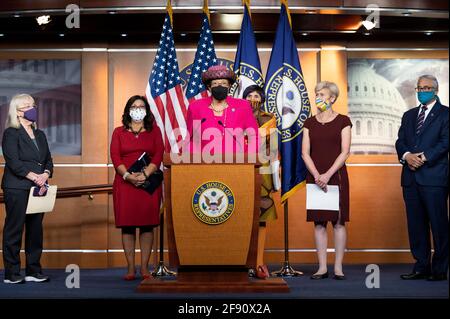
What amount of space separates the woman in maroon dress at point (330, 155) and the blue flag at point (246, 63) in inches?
34.0

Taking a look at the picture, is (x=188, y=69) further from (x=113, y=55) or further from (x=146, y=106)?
(x=146, y=106)

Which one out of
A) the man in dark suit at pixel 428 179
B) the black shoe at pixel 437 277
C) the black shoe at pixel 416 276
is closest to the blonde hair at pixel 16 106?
the man in dark suit at pixel 428 179

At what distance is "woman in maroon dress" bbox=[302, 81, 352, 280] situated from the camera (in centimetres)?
724

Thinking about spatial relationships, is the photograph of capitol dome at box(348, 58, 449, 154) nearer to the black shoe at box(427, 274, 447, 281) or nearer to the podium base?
the black shoe at box(427, 274, 447, 281)

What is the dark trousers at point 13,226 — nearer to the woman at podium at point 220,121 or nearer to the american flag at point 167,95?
the american flag at point 167,95

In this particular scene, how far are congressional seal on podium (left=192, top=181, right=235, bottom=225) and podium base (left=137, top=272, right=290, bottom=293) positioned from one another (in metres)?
0.46

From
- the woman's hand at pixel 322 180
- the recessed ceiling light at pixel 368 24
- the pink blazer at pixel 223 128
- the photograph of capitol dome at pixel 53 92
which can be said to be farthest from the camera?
the photograph of capitol dome at pixel 53 92

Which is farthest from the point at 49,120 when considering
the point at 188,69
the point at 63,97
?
the point at 188,69

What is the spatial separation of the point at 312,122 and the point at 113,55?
3.02 meters

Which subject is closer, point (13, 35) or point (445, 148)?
point (445, 148)

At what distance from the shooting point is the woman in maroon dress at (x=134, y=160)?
7359mm

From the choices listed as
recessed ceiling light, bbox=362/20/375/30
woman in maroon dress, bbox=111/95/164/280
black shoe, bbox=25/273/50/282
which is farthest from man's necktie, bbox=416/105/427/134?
black shoe, bbox=25/273/50/282

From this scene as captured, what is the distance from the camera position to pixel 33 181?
7324 millimetres

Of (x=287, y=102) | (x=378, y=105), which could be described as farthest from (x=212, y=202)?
(x=378, y=105)
